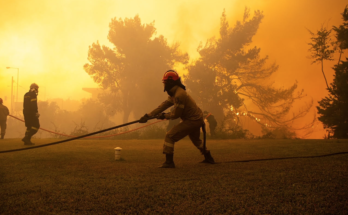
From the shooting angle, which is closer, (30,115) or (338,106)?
(30,115)

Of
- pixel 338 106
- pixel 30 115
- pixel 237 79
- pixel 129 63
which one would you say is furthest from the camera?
pixel 129 63

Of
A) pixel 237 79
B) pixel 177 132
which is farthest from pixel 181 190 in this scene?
pixel 237 79

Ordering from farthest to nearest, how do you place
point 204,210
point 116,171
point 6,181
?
point 116,171
point 6,181
point 204,210

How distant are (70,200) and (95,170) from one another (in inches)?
81.3

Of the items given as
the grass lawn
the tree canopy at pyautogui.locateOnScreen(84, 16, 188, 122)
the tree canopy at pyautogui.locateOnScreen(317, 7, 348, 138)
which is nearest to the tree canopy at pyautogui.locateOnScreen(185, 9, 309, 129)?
the tree canopy at pyautogui.locateOnScreen(84, 16, 188, 122)

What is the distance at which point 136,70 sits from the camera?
120 ft

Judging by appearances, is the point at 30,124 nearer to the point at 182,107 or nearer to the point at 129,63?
the point at 182,107

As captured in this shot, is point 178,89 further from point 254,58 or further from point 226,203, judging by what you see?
point 254,58

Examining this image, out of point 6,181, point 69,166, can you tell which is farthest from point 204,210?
point 69,166

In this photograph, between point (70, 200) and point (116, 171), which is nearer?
point (70, 200)

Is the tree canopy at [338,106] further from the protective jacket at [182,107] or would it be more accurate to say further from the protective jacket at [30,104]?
the protective jacket at [30,104]

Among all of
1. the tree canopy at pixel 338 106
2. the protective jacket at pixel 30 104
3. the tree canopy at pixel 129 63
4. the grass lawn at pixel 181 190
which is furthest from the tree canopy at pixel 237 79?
the grass lawn at pixel 181 190

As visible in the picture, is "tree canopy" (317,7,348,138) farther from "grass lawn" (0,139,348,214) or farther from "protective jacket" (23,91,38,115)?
"protective jacket" (23,91,38,115)

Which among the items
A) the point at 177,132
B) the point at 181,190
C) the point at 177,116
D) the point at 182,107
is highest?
the point at 182,107
